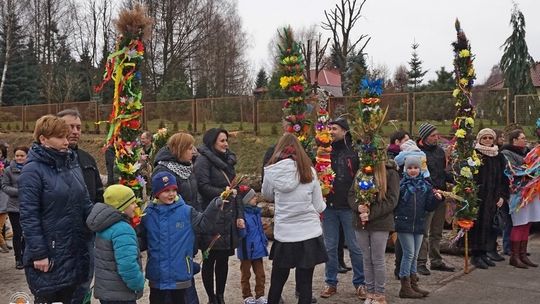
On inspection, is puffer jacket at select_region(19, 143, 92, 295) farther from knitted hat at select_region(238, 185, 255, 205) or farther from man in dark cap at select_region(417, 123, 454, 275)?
man in dark cap at select_region(417, 123, 454, 275)

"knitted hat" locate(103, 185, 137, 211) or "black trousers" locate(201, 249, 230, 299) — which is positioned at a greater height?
"knitted hat" locate(103, 185, 137, 211)

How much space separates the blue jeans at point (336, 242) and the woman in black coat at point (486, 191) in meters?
2.41

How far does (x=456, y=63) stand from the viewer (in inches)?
297

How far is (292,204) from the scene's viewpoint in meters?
4.96

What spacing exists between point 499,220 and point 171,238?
18.8ft

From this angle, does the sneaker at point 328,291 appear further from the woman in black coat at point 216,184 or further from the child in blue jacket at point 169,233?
the child in blue jacket at point 169,233

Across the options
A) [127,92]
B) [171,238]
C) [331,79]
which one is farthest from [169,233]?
[331,79]

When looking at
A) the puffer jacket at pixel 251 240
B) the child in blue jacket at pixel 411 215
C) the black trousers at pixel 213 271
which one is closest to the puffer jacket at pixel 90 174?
the black trousers at pixel 213 271

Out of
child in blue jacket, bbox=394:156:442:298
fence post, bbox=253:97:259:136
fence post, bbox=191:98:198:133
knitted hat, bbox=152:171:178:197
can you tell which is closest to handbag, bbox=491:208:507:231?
child in blue jacket, bbox=394:156:442:298

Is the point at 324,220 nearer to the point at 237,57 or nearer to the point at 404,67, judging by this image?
the point at 237,57

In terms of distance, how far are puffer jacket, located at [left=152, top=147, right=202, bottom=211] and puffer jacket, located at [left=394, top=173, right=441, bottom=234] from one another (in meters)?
2.44

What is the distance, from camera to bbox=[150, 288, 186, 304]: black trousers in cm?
450

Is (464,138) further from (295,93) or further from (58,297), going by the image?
(58,297)

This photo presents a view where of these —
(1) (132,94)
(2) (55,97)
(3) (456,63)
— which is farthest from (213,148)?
(2) (55,97)
